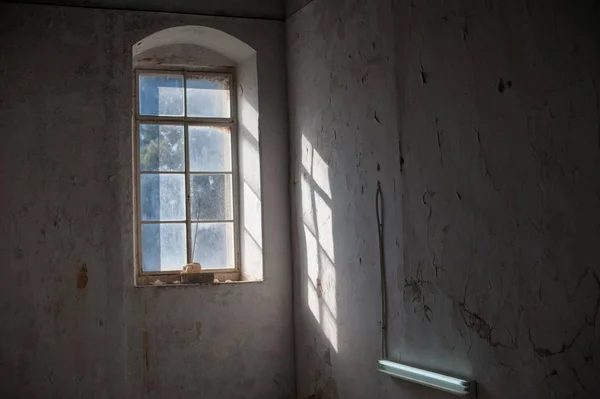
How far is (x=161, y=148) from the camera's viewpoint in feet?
18.7

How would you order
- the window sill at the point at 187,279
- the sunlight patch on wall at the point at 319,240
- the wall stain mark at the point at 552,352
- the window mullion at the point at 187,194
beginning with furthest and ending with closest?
the window mullion at the point at 187,194
the window sill at the point at 187,279
the sunlight patch on wall at the point at 319,240
the wall stain mark at the point at 552,352

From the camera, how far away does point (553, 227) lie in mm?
3113

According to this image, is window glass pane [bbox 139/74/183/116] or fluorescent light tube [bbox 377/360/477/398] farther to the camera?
window glass pane [bbox 139/74/183/116]

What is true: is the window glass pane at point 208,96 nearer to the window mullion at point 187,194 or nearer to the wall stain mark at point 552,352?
the window mullion at point 187,194

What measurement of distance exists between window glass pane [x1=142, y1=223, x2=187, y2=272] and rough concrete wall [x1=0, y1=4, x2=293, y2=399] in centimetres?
39

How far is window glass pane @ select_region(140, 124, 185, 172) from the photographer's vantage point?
5.66m

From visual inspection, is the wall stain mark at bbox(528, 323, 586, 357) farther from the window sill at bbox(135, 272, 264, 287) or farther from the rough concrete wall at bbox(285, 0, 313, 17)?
the rough concrete wall at bbox(285, 0, 313, 17)

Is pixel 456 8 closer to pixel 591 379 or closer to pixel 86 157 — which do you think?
pixel 591 379

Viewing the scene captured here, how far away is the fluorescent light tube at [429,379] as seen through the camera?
3.55 meters

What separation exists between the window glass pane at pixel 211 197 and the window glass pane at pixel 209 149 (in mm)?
77

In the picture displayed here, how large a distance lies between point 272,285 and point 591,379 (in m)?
2.88

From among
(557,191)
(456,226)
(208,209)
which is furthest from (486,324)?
(208,209)

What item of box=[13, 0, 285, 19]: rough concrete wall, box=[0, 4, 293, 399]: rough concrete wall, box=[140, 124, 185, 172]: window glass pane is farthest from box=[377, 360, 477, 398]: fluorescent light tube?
box=[13, 0, 285, 19]: rough concrete wall

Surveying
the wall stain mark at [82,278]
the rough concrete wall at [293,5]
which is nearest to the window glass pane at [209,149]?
the rough concrete wall at [293,5]
